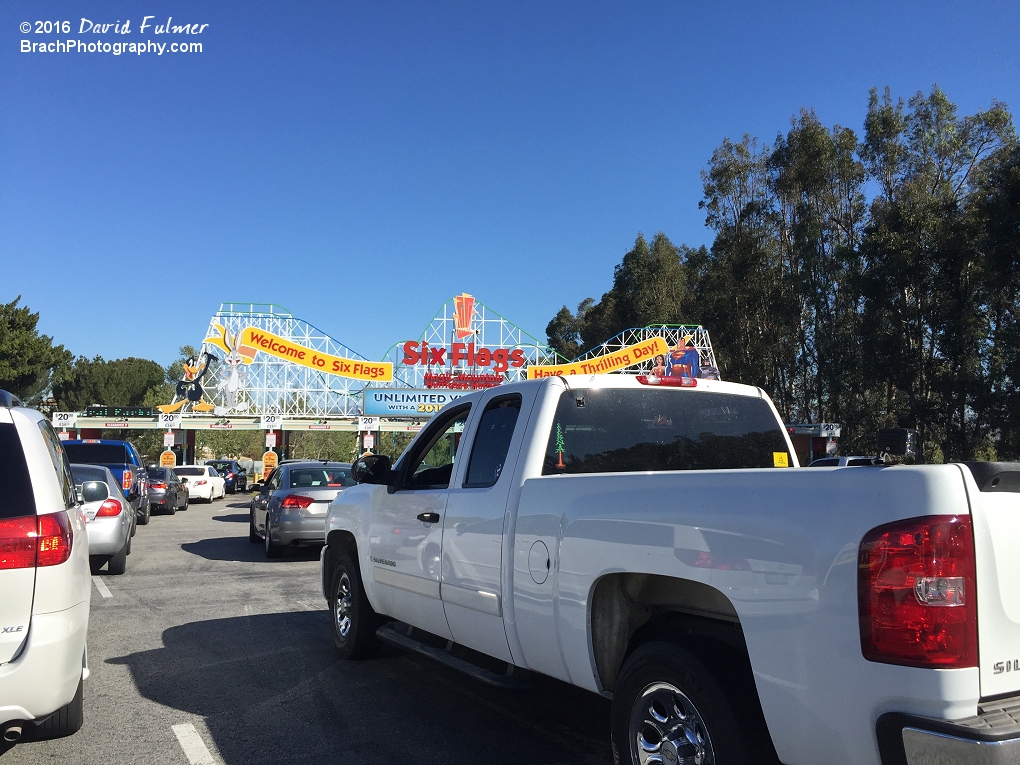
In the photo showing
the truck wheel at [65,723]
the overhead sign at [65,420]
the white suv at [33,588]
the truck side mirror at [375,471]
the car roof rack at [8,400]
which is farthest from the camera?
the overhead sign at [65,420]

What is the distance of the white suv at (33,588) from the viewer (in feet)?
12.5

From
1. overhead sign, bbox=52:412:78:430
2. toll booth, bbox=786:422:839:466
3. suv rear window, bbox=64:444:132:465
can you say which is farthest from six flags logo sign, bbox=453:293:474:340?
suv rear window, bbox=64:444:132:465

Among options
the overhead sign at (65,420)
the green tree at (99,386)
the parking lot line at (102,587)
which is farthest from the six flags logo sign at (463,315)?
the green tree at (99,386)

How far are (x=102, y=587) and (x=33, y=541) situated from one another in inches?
293

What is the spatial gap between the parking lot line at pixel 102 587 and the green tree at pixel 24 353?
119 ft

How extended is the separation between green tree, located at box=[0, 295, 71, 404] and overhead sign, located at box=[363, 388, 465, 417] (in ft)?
61.2

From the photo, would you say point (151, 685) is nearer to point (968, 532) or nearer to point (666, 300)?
point (968, 532)

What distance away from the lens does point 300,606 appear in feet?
30.9

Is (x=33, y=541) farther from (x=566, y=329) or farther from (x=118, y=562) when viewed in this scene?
(x=566, y=329)

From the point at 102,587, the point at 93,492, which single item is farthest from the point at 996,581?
the point at 102,587

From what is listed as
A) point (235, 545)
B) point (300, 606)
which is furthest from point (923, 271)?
point (300, 606)

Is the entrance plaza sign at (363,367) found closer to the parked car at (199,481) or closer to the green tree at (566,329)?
the parked car at (199,481)

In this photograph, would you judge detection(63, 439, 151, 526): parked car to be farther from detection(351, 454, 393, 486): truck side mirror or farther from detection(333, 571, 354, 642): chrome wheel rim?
detection(351, 454, 393, 486): truck side mirror

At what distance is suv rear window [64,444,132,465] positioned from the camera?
16812mm
